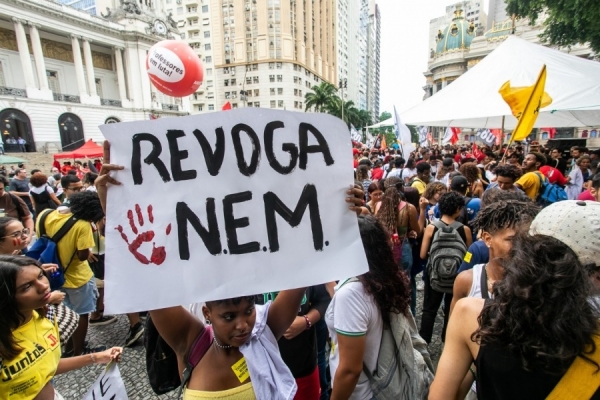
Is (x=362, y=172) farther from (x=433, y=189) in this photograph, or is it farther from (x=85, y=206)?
(x=85, y=206)

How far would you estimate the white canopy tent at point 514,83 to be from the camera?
5262 millimetres

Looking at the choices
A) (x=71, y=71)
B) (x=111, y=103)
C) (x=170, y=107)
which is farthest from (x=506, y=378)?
(x=170, y=107)

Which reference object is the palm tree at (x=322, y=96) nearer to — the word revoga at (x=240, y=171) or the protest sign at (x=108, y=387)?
the word revoga at (x=240, y=171)

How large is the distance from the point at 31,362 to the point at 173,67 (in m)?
4.12

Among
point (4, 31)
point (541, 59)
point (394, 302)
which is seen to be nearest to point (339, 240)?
point (394, 302)

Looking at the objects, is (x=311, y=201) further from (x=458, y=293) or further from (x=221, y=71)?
(x=221, y=71)

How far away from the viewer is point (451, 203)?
2887mm

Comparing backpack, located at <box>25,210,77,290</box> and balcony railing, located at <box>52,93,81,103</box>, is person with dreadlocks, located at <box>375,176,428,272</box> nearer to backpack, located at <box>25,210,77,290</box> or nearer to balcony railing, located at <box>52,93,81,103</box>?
backpack, located at <box>25,210,77,290</box>

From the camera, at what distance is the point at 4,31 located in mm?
27453

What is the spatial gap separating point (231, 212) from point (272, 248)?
0.71 ft

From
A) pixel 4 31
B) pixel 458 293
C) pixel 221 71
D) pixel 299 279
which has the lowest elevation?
pixel 458 293

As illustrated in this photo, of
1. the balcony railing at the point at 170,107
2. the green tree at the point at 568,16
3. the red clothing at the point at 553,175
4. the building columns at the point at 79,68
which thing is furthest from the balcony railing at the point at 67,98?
the red clothing at the point at 553,175

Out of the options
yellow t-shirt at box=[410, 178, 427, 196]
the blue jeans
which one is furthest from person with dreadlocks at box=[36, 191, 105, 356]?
yellow t-shirt at box=[410, 178, 427, 196]

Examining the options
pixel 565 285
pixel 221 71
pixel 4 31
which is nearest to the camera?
pixel 565 285
